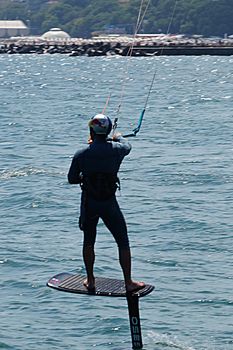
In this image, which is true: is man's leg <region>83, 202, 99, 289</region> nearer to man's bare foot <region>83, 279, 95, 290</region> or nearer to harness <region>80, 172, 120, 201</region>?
man's bare foot <region>83, 279, 95, 290</region>

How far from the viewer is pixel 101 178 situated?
13.3 metres

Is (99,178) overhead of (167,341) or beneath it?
overhead

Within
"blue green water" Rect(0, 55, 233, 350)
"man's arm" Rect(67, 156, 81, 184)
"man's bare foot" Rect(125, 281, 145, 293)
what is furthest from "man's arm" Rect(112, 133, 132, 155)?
"blue green water" Rect(0, 55, 233, 350)

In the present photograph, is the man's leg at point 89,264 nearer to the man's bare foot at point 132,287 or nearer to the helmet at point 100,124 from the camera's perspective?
the man's bare foot at point 132,287

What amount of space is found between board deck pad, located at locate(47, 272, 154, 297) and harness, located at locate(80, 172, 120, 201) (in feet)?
3.40

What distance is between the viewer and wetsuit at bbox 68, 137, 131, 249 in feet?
43.5

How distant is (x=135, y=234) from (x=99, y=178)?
29.4ft

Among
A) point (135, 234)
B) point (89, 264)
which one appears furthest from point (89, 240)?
point (135, 234)

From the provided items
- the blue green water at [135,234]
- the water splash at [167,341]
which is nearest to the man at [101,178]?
the water splash at [167,341]

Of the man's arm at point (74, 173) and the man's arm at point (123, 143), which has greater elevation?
the man's arm at point (123, 143)

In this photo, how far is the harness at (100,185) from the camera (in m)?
13.3

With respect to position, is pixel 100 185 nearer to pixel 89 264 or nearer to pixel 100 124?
pixel 100 124

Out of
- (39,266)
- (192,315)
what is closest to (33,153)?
(39,266)

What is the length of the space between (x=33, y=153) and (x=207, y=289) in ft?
62.7
